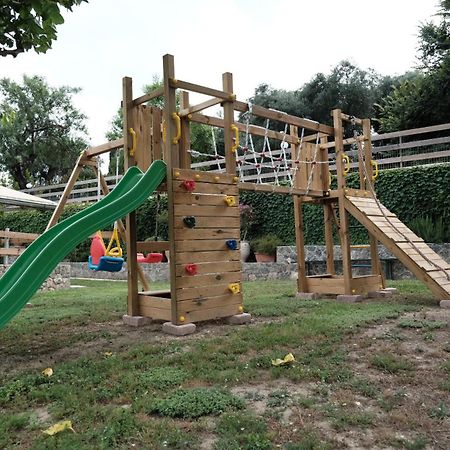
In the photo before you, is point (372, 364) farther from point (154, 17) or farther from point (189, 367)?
point (154, 17)

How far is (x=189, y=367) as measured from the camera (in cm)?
397

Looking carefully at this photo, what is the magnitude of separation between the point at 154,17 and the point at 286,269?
279 inches

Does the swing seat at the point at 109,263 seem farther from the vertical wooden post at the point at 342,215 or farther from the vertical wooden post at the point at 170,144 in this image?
the vertical wooden post at the point at 342,215

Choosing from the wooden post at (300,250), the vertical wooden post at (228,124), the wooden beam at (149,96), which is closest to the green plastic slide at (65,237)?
the wooden beam at (149,96)

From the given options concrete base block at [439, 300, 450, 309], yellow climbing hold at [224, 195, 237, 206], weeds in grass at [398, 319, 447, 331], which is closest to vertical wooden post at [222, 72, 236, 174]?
yellow climbing hold at [224, 195, 237, 206]

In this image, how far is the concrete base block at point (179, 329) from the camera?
531 centimetres

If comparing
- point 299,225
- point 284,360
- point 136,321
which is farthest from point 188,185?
point 299,225

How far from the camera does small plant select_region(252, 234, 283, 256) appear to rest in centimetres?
1383

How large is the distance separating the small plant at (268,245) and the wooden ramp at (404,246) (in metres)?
5.58

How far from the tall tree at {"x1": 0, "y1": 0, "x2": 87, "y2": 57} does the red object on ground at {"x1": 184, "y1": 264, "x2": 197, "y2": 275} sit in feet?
9.76

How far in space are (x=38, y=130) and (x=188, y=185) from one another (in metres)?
30.7

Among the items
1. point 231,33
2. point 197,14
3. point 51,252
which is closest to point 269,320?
point 51,252

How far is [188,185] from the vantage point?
5.70 m

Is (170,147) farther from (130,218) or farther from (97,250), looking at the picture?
(97,250)
